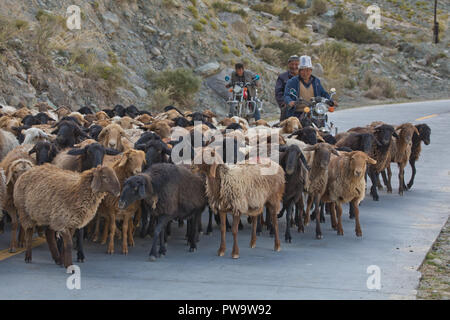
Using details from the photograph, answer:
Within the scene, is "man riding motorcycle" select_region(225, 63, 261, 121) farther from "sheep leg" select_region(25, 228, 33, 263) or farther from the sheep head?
"sheep leg" select_region(25, 228, 33, 263)

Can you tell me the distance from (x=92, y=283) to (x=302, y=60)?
24.1 ft

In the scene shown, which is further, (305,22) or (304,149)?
(305,22)

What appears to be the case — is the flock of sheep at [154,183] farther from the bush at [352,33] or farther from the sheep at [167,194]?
the bush at [352,33]

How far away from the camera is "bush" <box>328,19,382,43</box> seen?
57906 mm

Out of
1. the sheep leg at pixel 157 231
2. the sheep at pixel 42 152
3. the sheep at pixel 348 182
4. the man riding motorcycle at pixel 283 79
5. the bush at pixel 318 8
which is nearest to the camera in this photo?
the sheep leg at pixel 157 231

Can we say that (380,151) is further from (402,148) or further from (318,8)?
(318,8)

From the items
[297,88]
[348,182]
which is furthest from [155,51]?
[348,182]

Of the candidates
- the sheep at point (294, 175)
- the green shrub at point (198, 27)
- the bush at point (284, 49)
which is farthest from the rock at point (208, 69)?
the sheep at point (294, 175)

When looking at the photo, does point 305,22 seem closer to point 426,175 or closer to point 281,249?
point 426,175

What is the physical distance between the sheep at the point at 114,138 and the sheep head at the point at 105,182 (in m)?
2.91

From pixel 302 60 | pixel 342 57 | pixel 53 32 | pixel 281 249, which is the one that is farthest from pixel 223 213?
pixel 342 57

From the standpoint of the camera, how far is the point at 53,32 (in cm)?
2591

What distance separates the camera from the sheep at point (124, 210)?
30.0 feet

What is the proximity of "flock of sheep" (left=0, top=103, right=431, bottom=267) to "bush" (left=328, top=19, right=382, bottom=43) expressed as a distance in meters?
47.4
